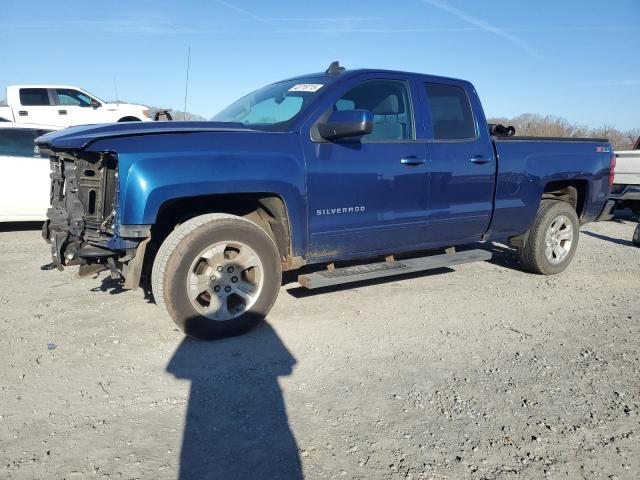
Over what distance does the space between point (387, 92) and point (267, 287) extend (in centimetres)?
205

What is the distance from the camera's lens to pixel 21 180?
716 centimetres

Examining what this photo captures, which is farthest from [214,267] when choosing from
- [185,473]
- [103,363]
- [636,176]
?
[636,176]

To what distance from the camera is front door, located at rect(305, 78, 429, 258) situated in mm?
3854

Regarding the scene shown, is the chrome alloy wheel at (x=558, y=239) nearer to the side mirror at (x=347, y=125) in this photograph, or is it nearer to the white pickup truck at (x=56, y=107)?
the side mirror at (x=347, y=125)

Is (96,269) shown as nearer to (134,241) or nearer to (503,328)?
(134,241)

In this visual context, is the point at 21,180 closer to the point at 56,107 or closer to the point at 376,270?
the point at 376,270

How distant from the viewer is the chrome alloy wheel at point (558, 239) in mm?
5562

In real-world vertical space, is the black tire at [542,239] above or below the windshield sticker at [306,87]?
below

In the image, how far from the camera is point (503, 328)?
13.2 feet

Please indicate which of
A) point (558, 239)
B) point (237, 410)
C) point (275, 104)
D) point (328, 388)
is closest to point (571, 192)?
point (558, 239)

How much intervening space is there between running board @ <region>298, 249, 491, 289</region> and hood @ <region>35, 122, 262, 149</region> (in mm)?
1231

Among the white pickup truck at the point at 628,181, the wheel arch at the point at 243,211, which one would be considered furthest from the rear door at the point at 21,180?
the white pickup truck at the point at 628,181

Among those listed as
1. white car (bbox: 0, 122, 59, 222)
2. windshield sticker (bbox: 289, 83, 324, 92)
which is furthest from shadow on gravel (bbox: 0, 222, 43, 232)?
windshield sticker (bbox: 289, 83, 324, 92)

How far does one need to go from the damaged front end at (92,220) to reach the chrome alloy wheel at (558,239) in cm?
434
